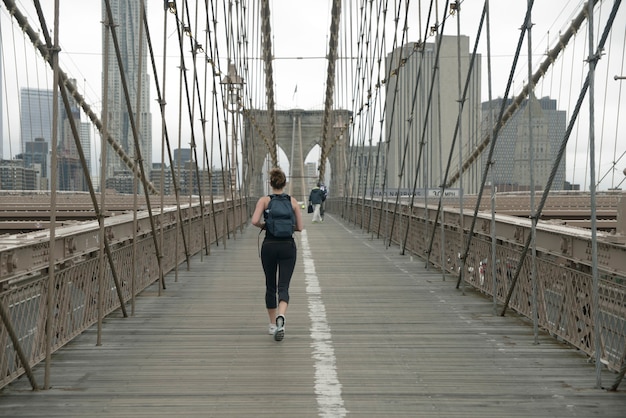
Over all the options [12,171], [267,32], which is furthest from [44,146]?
[267,32]

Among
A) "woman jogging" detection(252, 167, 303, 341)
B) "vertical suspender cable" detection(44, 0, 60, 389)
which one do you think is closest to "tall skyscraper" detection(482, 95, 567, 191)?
"woman jogging" detection(252, 167, 303, 341)

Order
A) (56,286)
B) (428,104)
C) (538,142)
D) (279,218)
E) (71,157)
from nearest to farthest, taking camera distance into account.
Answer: (56,286) < (279,218) < (428,104) < (538,142) < (71,157)

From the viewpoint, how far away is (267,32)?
120 feet

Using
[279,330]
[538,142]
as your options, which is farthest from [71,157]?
[279,330]

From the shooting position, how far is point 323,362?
5465 mm

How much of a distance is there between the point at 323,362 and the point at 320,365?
3.8 inches

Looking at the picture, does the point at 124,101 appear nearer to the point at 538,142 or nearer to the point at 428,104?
the point at 538,142

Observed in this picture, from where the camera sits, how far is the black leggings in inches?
252

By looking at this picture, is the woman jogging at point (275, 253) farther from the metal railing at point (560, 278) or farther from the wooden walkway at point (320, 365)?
the metal railing at point (560, 278)

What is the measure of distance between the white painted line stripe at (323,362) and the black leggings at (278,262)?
412 mm

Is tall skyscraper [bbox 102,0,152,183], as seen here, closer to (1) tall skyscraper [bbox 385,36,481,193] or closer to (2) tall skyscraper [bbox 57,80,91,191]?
(2) tall skyscraper [bbox 57,80,91,191]

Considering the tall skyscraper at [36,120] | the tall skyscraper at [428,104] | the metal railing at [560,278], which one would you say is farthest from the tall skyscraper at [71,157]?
the metal railing at [560,278]

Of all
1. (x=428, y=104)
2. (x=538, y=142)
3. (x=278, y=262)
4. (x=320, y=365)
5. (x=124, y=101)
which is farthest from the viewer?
(x=124, y=101)

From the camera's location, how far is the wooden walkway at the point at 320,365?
4.41m
